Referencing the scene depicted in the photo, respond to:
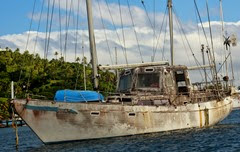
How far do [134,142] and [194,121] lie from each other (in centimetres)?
728

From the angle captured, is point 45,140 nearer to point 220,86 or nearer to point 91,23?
point 91,23

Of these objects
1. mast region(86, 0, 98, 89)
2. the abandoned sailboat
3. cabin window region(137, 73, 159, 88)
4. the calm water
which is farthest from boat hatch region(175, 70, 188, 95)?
mast region(86, 0, 98, 89)

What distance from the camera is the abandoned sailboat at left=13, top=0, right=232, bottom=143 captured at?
1031 inches

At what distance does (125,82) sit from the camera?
1236 inches

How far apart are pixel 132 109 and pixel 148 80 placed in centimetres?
399

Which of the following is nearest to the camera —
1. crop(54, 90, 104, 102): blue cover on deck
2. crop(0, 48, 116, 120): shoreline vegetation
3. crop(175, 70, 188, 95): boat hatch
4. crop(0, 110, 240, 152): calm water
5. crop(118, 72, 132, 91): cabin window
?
crop(0, 110, 240, 152): calm water

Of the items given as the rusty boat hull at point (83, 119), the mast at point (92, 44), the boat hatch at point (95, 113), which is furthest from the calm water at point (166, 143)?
the mast at point (92, 44)

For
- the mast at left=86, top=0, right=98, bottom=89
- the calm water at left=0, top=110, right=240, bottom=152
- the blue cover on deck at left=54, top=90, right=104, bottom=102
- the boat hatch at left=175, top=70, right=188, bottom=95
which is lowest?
the calm water at left=0, top=110, right=240, bottom=152

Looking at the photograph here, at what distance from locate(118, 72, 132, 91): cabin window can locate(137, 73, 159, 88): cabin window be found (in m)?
0.79

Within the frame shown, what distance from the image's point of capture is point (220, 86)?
3716 cm

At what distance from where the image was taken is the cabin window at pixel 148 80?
99.1 feet

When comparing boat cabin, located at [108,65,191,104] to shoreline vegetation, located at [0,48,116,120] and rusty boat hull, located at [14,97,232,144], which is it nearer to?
rusty boat hull, located at [14,97,232,144]

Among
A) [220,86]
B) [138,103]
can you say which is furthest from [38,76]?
[138,103]

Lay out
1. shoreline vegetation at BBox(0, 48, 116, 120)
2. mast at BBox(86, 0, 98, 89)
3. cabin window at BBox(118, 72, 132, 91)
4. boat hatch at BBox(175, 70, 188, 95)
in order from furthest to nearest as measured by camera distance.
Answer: shoreline vegetation at BBox(0, 48, 116, 120) → boat hatch at BBox(175, 70, 188, 95) → cabin window at BBox(118, 72, 132, 91) → mast at BBox(86, 0, 98, 89)
